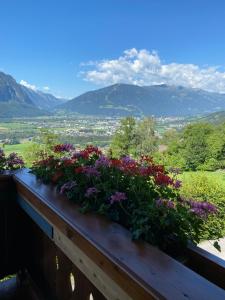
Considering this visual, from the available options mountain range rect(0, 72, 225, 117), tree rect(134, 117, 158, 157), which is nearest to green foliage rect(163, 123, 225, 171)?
tree rect(134, 117, 158, 157)

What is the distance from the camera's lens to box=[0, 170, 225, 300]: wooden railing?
0.71 meters

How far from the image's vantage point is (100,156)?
1.53m

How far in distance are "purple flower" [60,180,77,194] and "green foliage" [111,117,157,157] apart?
2393 centimetres

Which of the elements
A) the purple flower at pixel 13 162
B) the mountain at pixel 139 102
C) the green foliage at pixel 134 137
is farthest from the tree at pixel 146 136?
the mountain at pixel 139 102

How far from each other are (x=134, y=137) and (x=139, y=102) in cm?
12395

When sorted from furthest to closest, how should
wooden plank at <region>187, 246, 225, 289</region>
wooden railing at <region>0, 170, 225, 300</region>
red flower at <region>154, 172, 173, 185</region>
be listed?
red flower at <region>154, 172, 173, 185</region>
wooden plank at <region>187, 246, 225, 289</region>
wooden railing at <region>0, 170, 225, 300</region>

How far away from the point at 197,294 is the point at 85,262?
420mm

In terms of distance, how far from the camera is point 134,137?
29812 mm

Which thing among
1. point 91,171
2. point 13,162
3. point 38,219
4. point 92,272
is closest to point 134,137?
point 13,162

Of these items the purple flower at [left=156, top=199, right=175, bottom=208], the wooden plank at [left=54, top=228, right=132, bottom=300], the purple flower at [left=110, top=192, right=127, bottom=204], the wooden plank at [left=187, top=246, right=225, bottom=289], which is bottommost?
the wooden plank at [left=54, top=228, right=132, bottom=300]

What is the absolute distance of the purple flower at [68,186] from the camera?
4.54 feet

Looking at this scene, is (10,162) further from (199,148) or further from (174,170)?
(199,148)

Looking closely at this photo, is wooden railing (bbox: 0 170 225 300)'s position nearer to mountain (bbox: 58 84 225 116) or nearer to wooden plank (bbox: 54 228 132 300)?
wooden plank (bbox: 54 228 132 300)

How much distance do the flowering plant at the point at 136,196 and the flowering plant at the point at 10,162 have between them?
540 millimetres
